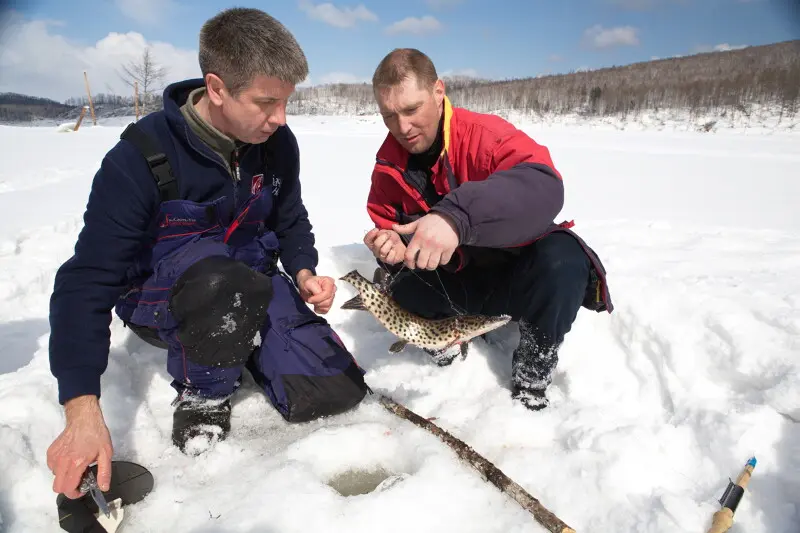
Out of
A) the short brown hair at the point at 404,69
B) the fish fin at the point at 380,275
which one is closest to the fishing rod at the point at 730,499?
the fish fin at the point at 380,275

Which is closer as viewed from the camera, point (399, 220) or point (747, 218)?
point (399, 220)

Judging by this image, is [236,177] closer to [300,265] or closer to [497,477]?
[300,265]

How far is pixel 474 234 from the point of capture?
6.29 ft

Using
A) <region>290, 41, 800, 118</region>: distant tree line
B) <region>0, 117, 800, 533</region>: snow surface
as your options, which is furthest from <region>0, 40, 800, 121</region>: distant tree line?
<region>0, 117, 800, 533</region>: snow surface

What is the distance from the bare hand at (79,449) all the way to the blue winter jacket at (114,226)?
7cm

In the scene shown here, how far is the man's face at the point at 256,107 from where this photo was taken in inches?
81.1

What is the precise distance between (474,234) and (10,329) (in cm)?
363

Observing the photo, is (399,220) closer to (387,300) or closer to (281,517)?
(387,300)

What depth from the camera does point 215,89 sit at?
83.2 inches

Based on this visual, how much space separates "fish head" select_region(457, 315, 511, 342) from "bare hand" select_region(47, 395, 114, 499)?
Result: 1.60m

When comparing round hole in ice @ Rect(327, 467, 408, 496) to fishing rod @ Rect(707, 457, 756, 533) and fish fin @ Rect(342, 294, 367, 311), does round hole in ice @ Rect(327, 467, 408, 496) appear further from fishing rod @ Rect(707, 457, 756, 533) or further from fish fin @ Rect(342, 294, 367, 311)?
fishing rod @ Rect(707, 457, 756, 533)

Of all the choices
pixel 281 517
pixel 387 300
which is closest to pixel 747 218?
pixel 387 300

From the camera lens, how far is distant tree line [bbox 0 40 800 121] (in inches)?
1313

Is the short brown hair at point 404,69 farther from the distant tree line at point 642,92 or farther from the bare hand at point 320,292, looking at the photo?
the distant tree line at point 642,92
